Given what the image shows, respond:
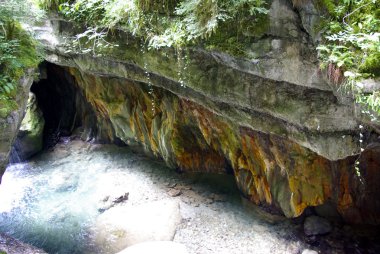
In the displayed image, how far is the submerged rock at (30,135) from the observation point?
13.9 metres

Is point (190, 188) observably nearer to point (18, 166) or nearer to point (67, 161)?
point (67, 161)

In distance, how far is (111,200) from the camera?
33.4 feet

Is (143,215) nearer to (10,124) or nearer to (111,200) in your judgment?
(111,200)

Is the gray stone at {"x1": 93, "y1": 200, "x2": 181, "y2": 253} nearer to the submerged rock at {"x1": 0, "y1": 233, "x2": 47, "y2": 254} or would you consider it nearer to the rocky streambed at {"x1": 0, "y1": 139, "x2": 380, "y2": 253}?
the rocky streambed at {"x1": 0, "y1": 139, "x2": 380, "y2": 253}

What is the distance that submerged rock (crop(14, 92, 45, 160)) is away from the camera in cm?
1386

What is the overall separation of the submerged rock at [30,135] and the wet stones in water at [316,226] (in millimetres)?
11825

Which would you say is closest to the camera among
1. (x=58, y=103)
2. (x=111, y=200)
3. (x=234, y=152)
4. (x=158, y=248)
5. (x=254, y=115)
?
(x=254, y=115)

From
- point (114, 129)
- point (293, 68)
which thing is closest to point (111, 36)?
point (293, 68)

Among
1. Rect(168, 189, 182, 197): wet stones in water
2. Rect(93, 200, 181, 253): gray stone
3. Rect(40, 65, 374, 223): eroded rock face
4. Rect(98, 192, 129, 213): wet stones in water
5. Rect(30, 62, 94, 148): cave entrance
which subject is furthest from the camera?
Rect(30, 62, 94, 148): cave entrance

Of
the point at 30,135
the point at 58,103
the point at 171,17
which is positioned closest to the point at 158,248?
the point at 171,17

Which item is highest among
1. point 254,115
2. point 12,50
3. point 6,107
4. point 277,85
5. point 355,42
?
point 355,42

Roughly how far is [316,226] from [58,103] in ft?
46.6

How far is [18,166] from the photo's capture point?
529 inches

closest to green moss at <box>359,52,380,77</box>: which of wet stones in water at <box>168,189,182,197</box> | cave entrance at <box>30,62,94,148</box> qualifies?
wet stones in water at <box>168,189,182,197</box>
